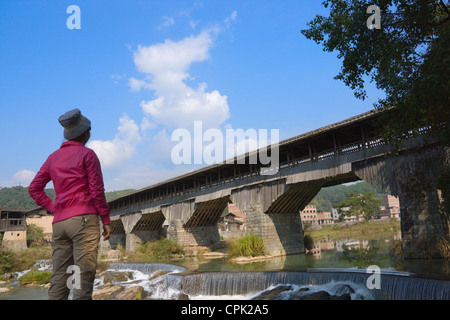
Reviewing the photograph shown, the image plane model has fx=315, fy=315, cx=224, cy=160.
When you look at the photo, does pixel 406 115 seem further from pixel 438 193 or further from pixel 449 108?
pixel 438 193

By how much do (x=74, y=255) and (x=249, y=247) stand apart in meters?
16.3

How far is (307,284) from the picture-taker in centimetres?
976

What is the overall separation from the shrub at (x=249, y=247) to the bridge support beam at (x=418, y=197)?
7599 mm

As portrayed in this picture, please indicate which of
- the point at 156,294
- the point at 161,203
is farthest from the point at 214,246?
the point at 156,294

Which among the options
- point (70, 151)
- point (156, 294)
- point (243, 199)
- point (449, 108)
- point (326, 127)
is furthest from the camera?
point (243, 199)

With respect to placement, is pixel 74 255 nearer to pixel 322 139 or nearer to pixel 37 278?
pixel 322 139

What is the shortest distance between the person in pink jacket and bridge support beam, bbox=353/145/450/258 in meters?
11.4

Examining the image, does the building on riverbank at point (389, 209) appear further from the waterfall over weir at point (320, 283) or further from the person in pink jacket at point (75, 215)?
the person in pink jacket at point (75, 215)

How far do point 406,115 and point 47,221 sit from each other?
154 ft

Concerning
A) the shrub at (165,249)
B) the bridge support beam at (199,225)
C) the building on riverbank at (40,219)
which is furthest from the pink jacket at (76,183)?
the building on riverbank at (40,219)

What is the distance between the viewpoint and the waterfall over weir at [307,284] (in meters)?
7.55

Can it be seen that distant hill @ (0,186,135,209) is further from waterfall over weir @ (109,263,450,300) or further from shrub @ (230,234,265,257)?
waterfall over weir @ (109,263,450,300)
